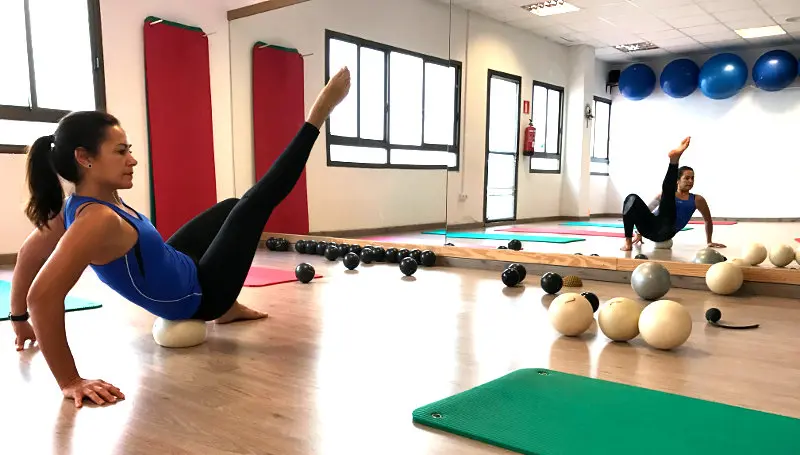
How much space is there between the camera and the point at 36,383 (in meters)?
1.76

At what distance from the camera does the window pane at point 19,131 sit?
4.47 meters

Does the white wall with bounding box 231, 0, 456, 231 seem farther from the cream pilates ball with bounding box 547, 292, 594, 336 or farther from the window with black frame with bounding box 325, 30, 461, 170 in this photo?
the cream pilates ball with bounding box 547, 292, 594, 336

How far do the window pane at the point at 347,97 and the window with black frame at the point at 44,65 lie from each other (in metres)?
2.14

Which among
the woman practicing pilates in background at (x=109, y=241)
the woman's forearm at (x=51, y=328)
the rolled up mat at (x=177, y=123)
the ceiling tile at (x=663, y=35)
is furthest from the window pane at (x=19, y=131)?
the ceiling tile at (x=663, y=35)

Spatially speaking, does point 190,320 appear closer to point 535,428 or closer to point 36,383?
point 36,383

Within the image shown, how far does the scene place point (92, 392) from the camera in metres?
1.58

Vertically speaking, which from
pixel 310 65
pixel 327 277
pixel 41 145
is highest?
pixel 310 65

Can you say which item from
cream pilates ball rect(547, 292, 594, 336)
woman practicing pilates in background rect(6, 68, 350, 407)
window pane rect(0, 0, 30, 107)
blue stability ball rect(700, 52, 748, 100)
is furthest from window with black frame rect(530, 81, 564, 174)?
window pane rect(0, 0, 30, 107)

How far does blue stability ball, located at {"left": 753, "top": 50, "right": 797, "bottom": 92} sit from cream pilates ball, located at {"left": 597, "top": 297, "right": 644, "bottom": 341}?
228 centimetres

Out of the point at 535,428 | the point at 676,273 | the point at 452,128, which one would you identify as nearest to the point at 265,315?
the point at 535,428

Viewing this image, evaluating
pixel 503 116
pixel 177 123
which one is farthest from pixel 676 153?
pixel 177 123

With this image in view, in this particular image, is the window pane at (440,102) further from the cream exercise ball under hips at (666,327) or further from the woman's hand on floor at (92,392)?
the woman's hand on floor at (92,392)

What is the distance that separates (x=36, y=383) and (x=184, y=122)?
4.18 m

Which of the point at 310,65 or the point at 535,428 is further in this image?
the point at 310,65
